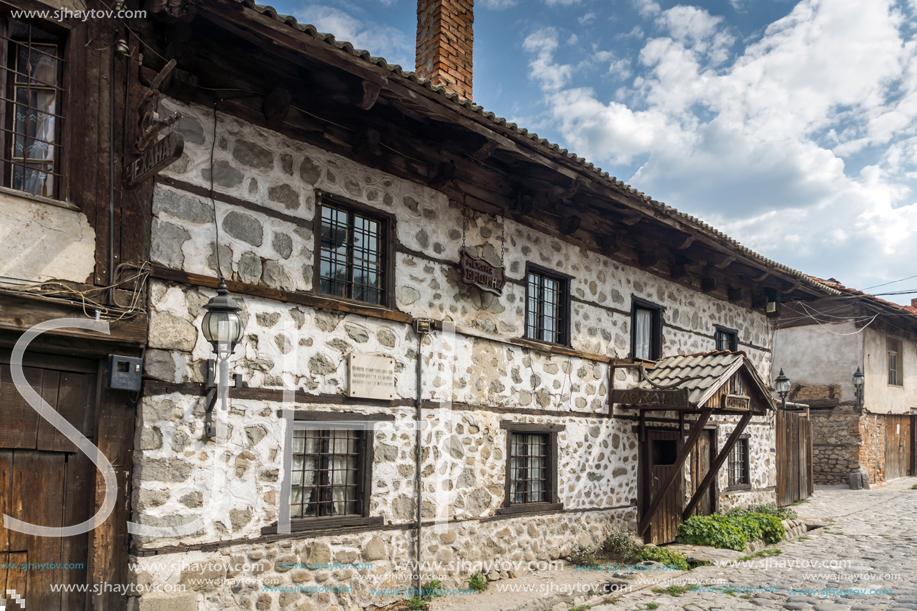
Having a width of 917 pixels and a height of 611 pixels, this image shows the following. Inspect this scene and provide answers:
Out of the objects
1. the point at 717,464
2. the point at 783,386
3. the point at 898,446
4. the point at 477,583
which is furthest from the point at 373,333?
the point at 898,446

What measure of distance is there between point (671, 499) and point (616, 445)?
1.81 meters

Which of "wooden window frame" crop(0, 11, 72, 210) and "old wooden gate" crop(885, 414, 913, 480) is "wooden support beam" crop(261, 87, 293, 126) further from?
"old wooden gate" crop(885, 414, 913, 480)

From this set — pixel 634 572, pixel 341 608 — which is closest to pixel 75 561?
→ pixel 341 608

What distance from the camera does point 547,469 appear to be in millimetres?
9406

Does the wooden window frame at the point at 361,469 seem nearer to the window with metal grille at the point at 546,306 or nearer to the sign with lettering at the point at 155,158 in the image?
the sign with lettering at the point at 155,158

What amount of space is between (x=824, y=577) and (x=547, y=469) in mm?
3832

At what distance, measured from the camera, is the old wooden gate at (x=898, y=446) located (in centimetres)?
2136

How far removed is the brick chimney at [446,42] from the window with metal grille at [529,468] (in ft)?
17.2

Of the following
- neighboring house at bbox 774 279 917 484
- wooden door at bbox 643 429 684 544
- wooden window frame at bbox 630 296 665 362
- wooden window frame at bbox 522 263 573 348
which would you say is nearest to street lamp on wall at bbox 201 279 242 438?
wooden window frame at bbox 522 263 573 348

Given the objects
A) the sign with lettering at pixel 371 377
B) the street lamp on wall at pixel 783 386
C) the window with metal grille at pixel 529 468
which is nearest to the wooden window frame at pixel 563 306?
the window with metal grille at pixel 529 468

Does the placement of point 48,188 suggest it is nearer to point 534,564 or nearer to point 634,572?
point 534,564

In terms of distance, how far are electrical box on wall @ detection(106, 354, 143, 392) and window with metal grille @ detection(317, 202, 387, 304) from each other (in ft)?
6.89

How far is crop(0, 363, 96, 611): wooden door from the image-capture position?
4883 millimetres

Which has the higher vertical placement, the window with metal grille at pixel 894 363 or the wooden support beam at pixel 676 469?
the window with metal grille at pixel 894 363
